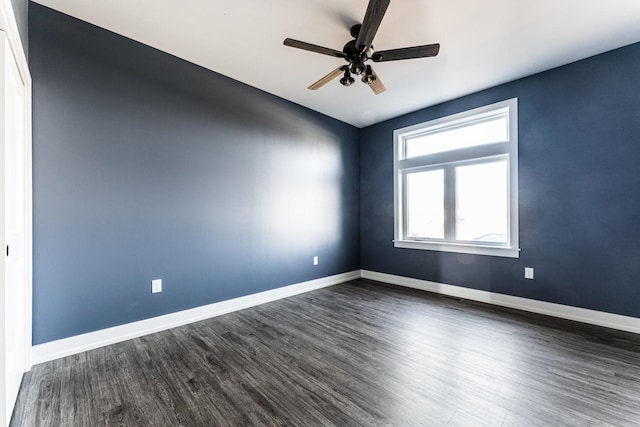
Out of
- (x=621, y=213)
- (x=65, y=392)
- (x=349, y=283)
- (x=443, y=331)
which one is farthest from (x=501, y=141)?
(x=65, y=392)

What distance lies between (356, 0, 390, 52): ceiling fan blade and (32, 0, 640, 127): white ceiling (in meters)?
0.28

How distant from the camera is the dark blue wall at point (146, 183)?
2078mm

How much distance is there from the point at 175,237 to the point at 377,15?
2.56 metres

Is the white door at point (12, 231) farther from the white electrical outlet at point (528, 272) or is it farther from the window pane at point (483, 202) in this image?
the white electrical outlet at point (528, 272)

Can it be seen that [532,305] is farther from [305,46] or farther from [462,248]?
[305,46]

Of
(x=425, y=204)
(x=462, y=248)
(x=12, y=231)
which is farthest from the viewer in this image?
(x=425, y=204)

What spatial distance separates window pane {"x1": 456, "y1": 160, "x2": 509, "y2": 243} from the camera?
130 inches

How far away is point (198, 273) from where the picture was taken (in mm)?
2824

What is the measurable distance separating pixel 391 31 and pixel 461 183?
7.30 ft

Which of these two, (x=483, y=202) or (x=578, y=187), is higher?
(x=578, y=187)

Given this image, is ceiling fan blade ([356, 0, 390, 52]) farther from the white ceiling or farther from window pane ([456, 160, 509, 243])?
window pane ([456, 160, 509, 243])

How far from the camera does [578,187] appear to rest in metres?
2.77

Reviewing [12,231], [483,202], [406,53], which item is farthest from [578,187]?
[12,231]

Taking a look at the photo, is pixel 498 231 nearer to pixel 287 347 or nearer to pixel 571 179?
pixel 571 179
